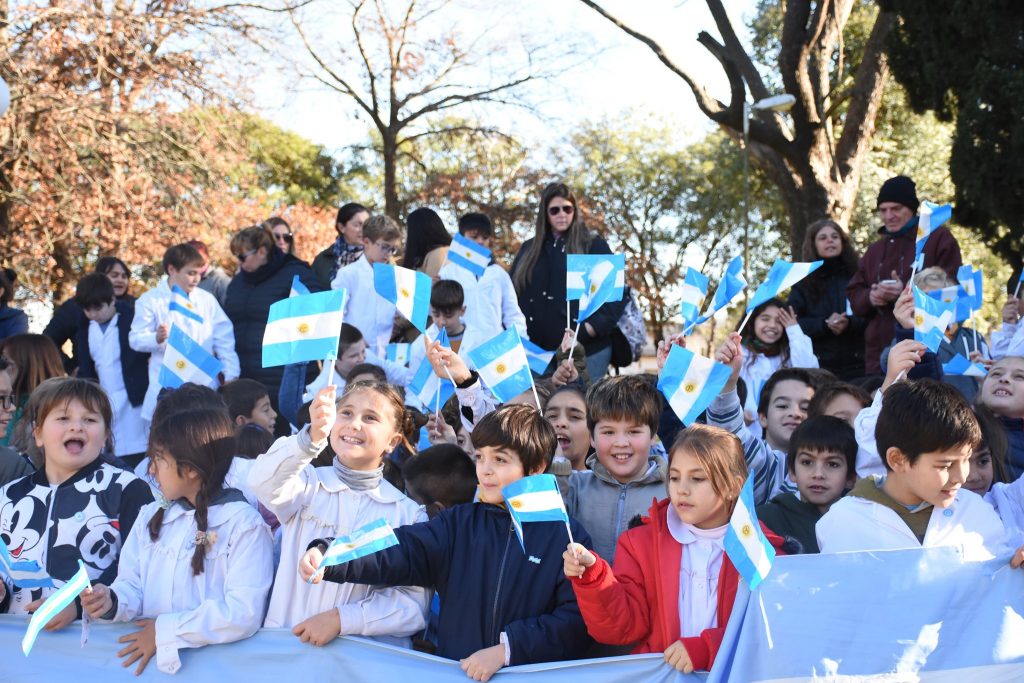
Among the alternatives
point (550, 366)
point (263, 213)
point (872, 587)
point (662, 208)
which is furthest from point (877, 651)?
point (662, 208)

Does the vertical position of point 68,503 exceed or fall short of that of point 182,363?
it falls short

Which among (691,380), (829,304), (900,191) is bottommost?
(691,380)

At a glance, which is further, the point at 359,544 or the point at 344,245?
the point at 344,245

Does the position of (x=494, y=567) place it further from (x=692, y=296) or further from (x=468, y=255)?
(x=468, y=255)

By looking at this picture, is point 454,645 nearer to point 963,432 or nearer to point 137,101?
point 963,432

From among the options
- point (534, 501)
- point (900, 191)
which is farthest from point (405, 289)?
point (900, 191)

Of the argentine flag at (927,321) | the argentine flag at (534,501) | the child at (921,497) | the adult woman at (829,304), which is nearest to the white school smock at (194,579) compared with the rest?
the argentine flag at (534,501)

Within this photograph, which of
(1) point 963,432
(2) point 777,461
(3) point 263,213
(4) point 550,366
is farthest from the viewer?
(3) point 263,213

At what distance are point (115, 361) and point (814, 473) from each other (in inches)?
216

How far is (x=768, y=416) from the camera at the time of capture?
5.73m

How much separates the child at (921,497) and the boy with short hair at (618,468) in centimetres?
79

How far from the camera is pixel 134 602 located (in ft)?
12.7

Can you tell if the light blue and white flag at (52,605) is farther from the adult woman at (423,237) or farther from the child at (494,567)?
the adult woman at (423,237)

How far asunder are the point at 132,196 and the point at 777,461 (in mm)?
12974
